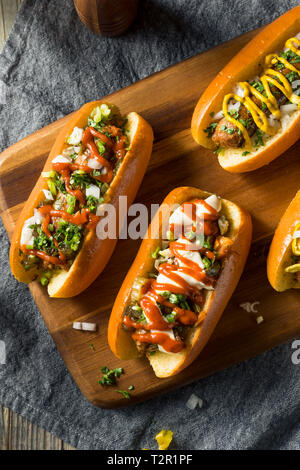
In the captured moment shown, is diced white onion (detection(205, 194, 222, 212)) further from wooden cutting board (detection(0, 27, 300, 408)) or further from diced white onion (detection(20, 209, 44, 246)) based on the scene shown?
diced white onion (detection(20, 209, 44, 246))

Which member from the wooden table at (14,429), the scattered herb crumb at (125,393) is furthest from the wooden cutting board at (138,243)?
the wooden table at (14,429)

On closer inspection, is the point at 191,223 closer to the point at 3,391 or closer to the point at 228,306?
the point at 228,306

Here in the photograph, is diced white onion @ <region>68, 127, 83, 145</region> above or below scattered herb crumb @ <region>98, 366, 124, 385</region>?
above

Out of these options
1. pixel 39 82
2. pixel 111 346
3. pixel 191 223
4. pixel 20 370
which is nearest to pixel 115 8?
pixel 39 82

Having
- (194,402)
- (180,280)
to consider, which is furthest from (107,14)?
(194,402)

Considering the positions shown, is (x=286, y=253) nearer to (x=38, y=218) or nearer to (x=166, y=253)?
(x=166, y=253)

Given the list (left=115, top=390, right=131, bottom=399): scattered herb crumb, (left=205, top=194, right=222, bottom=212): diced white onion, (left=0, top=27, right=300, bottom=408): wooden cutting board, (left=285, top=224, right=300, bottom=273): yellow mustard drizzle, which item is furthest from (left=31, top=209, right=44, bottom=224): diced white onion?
(left=285, top=224, right=300, bottom=273): yellow mustard drizzle
